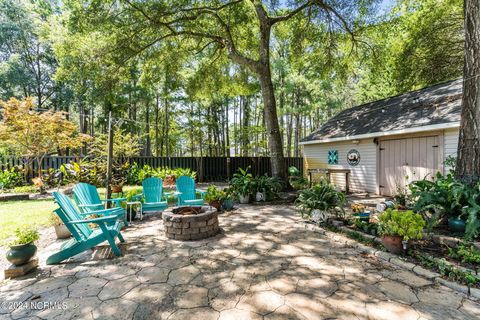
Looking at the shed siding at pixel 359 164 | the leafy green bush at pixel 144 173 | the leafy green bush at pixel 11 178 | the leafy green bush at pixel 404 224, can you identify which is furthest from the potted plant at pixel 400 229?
the leafy green bush at pixel 11 178

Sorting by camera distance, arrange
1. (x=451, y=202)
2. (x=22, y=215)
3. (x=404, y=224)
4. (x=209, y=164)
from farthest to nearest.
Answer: (x=209, y=164), (x=22, y=215), (x=451, y=202), (x=404, y=224)

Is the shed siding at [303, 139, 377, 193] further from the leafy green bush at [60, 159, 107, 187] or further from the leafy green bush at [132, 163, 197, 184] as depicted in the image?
the leafy green bush at [60, 159, 107, 187]

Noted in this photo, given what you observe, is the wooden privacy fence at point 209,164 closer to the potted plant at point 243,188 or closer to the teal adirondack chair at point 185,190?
the potted plant at point 243,188

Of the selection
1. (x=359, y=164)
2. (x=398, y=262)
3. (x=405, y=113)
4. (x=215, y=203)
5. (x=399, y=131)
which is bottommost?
(x=398, y=262)

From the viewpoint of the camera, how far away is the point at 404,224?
2.76 metres

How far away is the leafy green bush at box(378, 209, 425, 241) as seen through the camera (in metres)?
2.71

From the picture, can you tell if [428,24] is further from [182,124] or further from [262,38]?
[182,124]

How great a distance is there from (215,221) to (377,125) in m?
6.43

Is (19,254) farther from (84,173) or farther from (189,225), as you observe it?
(84,173)

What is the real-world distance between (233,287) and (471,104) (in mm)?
4599

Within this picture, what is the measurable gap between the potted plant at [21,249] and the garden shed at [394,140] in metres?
6.55

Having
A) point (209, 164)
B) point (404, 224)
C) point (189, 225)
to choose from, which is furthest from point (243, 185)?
point (209, 164)

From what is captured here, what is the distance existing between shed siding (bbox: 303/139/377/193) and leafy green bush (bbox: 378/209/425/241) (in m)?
5.01

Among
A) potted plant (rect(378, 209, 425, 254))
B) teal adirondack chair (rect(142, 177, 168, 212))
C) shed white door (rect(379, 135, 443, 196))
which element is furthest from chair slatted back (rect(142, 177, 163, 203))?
shed white door (rect(379, 135, 443, 196))
